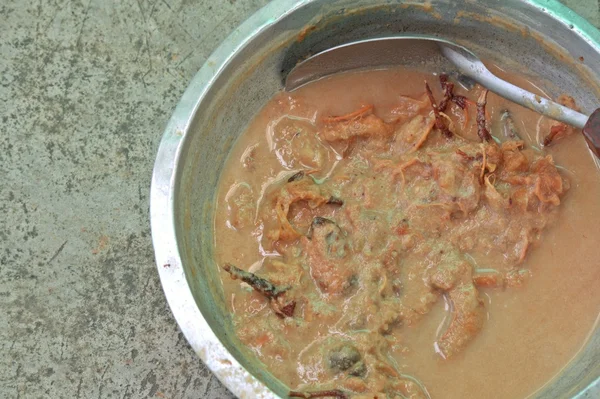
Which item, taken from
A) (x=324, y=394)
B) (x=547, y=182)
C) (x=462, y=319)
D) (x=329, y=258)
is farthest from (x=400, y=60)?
(x=324, y=394)

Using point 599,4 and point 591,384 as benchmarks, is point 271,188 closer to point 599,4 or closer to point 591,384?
point 591,384

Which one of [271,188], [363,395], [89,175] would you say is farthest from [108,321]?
[363,395]

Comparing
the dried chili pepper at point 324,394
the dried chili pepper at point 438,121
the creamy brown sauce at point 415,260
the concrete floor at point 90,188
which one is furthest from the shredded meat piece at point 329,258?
the concrete floor at point 90,188

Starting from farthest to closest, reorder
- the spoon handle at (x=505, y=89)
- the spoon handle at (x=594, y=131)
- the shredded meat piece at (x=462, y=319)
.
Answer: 1. the spoon handle at (x=505, y=89)
2. the shredded meat piece at (x=462, y=319)
3. the spoon handle at (x=594, y=131)

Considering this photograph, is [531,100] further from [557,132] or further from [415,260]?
[415,260]

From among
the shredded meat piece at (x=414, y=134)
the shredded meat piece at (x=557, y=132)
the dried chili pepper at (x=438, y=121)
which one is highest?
the shredded meat piece at (x=557, y=132)

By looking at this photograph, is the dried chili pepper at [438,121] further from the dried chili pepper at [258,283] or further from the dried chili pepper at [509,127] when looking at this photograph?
the dried chili pepper at [258,283]
